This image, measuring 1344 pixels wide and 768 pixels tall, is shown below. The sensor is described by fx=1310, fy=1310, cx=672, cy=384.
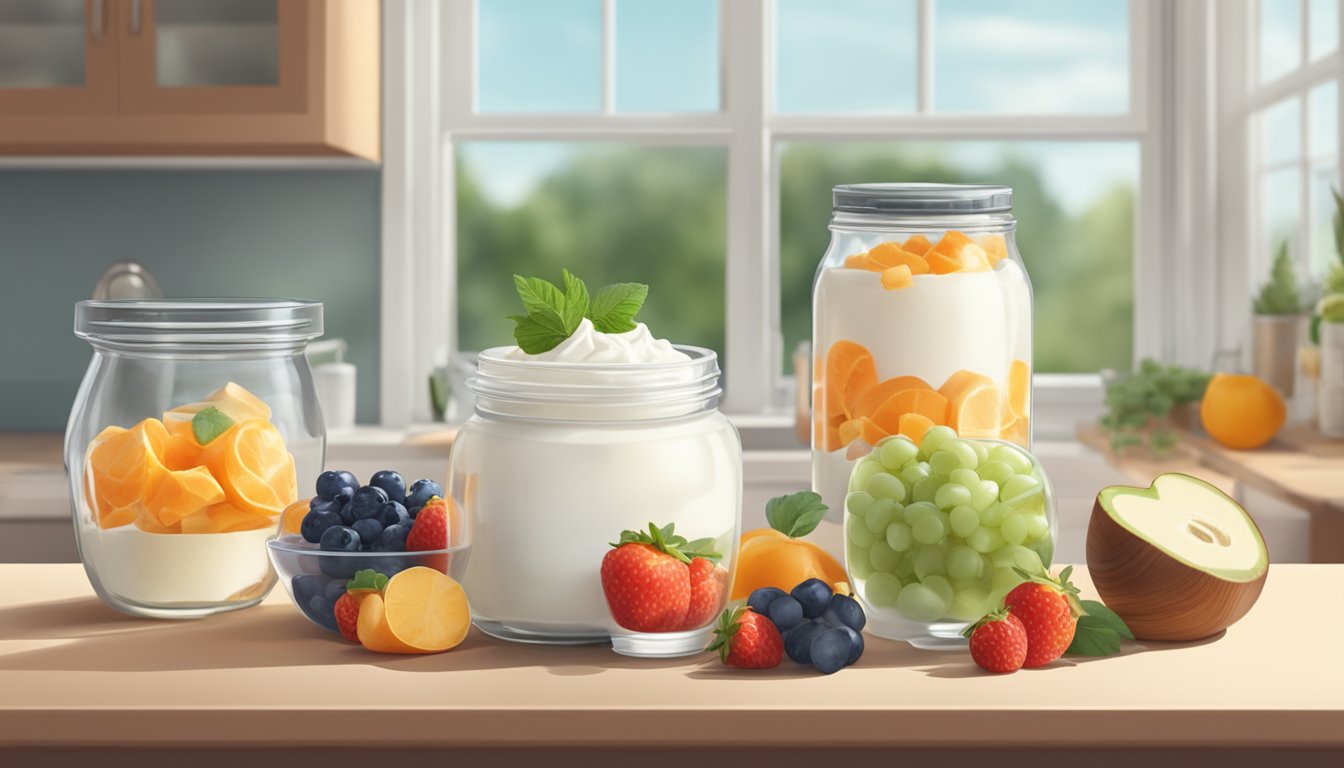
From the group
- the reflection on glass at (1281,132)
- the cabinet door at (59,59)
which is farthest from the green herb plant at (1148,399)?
the cabinet door at (59,59)

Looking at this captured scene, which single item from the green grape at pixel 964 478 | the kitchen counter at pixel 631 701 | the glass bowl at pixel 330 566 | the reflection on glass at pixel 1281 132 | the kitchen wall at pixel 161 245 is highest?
the reflection on glass at pixel 1281 132

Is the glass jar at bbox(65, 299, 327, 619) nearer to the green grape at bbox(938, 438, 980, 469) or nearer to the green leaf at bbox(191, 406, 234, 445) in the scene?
the green leaf at bbox(191, 406, 234, 445)

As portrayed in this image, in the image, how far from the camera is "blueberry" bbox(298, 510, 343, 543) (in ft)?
2.93

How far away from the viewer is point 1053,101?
10.4ft

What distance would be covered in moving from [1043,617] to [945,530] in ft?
0.27

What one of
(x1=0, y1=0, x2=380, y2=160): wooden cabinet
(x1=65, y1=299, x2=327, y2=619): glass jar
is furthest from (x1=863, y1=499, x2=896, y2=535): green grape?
(x1=0, y1=0, x2=380, y2=160): wooden cabinet

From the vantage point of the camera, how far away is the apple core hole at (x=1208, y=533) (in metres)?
0.90

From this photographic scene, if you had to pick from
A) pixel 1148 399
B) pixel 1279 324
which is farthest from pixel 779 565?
pixel 1279 324

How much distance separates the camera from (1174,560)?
86 cm

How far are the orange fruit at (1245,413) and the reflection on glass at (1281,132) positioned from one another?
2.20 ft

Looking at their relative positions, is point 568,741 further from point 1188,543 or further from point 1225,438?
point 1225,438

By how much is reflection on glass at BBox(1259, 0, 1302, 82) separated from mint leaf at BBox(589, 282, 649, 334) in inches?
89.8

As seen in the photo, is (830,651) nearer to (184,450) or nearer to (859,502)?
(859,502)

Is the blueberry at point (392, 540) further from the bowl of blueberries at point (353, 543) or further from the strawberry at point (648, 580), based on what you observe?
the strawberry at point (648, 580)
